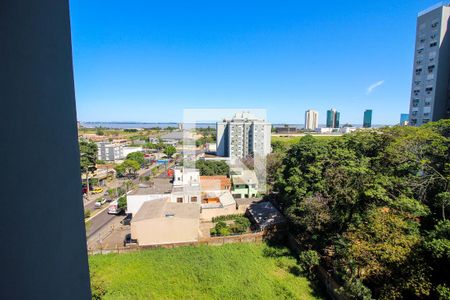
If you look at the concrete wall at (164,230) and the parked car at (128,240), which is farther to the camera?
the parked car at (128,240)

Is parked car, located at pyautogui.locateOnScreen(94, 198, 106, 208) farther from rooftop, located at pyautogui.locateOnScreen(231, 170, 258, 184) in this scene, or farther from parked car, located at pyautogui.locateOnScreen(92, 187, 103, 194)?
rooftop, located at pyautogui.locateOnScreen(231, 170, 258, 184)

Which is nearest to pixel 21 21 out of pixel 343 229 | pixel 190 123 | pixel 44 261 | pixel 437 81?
pixel 44 261

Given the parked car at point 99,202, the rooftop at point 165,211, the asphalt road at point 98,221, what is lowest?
the asphalt road at point 98,221

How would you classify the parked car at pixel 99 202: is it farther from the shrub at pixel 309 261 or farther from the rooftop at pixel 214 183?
the shrub at pixel 309 261

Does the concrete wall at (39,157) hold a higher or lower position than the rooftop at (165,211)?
higher

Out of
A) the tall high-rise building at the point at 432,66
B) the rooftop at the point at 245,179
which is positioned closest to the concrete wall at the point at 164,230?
the rooftop at the point at 245,179

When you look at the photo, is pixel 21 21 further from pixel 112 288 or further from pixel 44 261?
pixel 112 288
